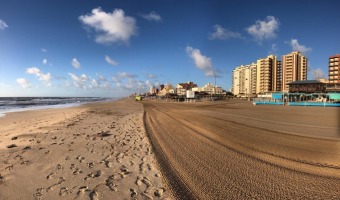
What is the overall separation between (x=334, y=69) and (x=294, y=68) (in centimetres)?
1962

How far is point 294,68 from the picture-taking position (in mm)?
114062

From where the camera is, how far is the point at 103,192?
4.14 metres

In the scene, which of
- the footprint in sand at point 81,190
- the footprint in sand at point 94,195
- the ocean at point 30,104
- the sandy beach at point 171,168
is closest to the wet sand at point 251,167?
the sandy beach at point 171,168

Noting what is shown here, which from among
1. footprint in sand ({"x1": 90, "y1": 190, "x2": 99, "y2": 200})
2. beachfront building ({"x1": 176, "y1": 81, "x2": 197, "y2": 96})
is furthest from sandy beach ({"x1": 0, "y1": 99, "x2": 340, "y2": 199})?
beachfront building ({"x1": 176, "y1": 81, "x2": 197, "y2": 96})

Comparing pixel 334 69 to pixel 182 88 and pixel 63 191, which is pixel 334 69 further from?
pixel 63 191

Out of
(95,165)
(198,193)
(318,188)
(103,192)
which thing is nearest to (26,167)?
(95,165)

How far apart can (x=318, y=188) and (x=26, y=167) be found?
6904 mm

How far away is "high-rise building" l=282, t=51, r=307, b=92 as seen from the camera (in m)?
115

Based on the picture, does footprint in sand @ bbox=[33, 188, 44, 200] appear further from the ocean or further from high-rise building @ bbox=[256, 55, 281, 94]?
high-rise building @ bbox=[256, 55, 281, 94]

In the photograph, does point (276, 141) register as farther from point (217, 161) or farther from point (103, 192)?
point (103, 192)

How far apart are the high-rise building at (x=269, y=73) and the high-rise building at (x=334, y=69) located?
25.0m

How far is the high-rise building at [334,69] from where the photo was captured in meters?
94.4

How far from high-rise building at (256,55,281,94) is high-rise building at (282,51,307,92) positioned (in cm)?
340

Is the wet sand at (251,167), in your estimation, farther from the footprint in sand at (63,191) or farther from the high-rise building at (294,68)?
the high-rise building at (294,68)
